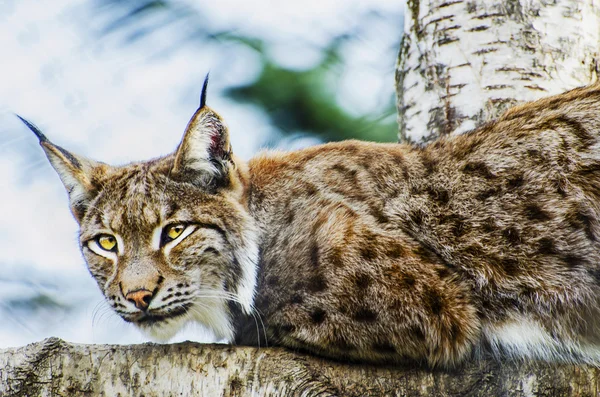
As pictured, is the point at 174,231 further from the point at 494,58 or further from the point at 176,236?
the point at 494,58

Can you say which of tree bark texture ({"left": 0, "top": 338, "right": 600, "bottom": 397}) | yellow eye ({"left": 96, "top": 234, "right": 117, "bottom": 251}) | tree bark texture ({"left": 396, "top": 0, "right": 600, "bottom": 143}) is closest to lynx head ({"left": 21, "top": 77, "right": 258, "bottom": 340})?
yellow eye ({"left": 96, "top": 234, "right": 117, "bottom": 251})

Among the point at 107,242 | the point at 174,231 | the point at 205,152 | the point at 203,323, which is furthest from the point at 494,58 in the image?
the point at 107,242

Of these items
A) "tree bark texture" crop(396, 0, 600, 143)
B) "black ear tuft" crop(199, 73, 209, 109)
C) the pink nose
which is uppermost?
"tree bark texture" crop(396, 0, 600, 143)

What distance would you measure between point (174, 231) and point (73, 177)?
0.64m

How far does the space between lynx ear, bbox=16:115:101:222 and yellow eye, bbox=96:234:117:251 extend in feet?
0.86

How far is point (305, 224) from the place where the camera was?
314 cm

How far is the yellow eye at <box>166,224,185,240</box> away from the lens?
10.4 ft

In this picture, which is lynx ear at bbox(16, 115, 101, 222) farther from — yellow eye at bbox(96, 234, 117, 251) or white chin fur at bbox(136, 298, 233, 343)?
white chin fur at bbox(136, 298, 233, 343)

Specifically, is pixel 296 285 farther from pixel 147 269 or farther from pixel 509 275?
pixel 509 275

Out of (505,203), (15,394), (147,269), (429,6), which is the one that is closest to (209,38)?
(429,6)

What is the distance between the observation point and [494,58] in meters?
3.96

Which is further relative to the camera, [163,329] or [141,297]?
[163,329]

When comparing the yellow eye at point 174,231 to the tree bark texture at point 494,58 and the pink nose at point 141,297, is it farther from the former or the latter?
the tree bark texture at point 494,58

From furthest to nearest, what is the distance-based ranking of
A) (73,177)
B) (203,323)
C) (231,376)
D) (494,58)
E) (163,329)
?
(494,58) < (73,177) < (203,323) < (163,329) < (231,376)
